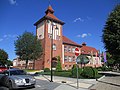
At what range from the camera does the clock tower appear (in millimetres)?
51406

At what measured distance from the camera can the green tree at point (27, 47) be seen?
48000 millimetres

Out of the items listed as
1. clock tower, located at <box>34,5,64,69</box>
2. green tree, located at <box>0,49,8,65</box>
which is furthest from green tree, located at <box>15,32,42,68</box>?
green tree, located at <box>0,49,8,65</box>

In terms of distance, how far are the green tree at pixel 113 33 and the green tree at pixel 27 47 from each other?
2350 centimetres

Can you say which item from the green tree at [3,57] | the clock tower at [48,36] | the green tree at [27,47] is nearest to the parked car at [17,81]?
the green tree at [27,47]

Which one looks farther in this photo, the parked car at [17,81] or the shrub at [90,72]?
the shrub at [90,72]

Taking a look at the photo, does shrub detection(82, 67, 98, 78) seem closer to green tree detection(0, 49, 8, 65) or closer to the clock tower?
the clock tower

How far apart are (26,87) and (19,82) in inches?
29.4

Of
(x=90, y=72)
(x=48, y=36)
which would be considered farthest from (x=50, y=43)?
(x=90, y=72)

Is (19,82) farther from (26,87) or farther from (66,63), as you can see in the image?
(66,63)

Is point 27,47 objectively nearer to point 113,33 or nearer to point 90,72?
point 113,33

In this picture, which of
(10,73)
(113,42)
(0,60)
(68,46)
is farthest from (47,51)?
(10,73)

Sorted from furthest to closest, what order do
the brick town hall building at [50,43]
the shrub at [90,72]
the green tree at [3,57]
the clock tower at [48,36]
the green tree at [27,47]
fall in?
the green tree at [3,57] → the brick town hall building at [50,43] → the clock tower at [48,36] → the green tree at [27,47] → the shrub at [90,72]

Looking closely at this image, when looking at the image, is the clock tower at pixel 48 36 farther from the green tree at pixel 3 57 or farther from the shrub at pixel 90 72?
the shrub at pixel 90 72

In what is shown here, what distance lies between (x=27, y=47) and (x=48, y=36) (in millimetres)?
7378
